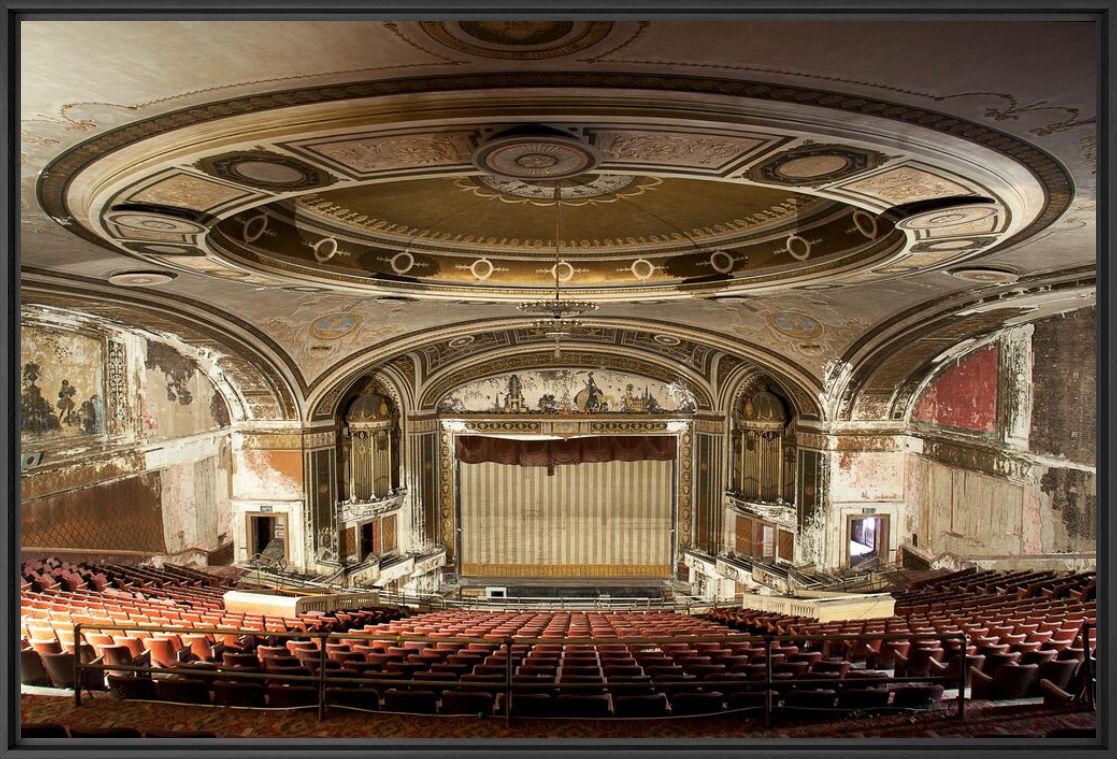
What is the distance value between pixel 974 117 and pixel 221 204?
5768 mm

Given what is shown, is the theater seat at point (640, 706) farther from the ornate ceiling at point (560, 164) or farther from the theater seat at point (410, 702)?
the ornate ceiling at point (560, 164)

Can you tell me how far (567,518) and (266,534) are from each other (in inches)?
387

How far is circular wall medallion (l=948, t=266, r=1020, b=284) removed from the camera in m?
7.87

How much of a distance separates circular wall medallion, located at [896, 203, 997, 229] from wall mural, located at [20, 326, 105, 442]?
30.9 feet

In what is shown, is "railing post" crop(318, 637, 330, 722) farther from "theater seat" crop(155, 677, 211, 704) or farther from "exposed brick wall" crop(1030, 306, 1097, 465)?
"exposed brick wall" crop(1030, 306, 1097, 465)

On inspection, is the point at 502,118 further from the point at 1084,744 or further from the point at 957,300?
the point at 957,300

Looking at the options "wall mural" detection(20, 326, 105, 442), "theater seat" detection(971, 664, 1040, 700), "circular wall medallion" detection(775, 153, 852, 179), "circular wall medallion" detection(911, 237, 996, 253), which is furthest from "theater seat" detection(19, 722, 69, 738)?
"circular wall medallion" detection(911, 237, 996, 253)

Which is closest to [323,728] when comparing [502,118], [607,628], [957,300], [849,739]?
[849,739]

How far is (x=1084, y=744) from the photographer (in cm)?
450

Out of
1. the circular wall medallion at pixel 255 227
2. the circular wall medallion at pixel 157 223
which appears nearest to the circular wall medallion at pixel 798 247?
the circular wall medallion at pixel 255 227

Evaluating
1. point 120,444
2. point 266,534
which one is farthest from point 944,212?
point 266,534

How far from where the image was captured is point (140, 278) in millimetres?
8258

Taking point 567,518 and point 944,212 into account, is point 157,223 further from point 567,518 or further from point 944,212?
point 567,518

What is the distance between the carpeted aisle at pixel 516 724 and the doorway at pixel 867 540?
33.8 feet
